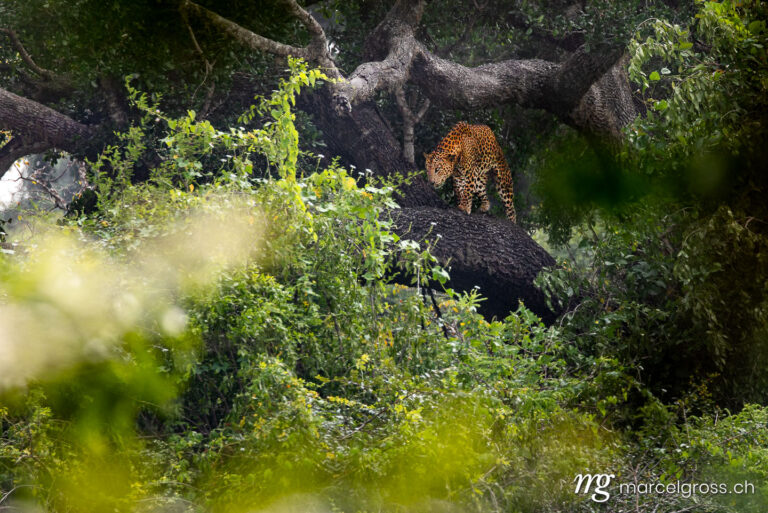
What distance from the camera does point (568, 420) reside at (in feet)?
14.7

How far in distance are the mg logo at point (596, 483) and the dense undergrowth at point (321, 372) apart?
0.06 metres

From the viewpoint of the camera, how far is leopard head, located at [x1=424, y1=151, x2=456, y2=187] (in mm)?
8297

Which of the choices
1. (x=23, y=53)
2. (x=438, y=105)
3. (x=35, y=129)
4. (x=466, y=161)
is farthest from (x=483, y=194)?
(x=23, y=53)

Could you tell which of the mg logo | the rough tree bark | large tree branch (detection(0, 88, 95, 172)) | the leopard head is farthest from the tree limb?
the mg logo

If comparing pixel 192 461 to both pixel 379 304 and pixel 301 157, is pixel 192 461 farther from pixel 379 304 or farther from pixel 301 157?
pixel 301 157

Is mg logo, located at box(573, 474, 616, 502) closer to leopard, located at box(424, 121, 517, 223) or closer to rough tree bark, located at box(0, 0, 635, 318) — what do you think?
rough tree bark, located at box(0, 0, 635, 318)

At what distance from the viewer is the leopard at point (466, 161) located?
8.35 metres

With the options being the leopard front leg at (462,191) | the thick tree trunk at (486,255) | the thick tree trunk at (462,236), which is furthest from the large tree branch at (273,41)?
the leopard front leg at (462,191)

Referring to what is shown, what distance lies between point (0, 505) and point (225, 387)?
1366 mm

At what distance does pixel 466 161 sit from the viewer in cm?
853

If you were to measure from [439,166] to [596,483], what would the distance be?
15.6ft

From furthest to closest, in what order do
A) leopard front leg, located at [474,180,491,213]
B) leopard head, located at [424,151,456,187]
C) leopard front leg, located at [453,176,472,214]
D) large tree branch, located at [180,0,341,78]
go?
1. leopard front leg, located at [474,180,491,213]
2. leopard front leg, located at [453,176,472,214]
3. leopard head, located at [424,151,456,187]
4. large tree branch, located at [180,0,341,78]

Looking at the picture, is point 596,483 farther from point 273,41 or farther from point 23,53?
point 23,53

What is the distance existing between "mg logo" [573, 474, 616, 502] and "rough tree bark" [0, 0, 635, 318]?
3.52 m
